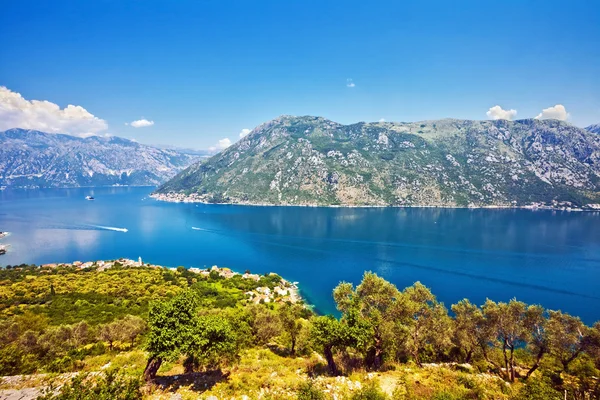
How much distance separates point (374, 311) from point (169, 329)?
21998mm

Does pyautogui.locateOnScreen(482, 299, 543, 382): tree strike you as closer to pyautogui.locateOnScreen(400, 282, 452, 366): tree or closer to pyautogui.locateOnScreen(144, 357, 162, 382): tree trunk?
pyautogui.locateOnScreen(400, 282, 452, 366): tree

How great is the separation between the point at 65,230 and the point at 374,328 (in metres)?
236

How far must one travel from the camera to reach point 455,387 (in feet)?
82.6

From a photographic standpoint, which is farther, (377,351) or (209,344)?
(377,351)

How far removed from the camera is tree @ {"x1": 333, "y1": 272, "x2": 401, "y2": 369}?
32.0 metres

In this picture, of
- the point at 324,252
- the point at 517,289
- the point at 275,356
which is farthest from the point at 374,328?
the point at 324,252

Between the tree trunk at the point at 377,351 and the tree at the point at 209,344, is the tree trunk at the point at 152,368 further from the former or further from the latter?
the tree trunk at the point at 377,351

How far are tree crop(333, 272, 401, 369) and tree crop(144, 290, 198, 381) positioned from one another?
16.8 m

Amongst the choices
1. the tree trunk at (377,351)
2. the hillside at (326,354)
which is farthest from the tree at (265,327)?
the tree trunk at (377,351)

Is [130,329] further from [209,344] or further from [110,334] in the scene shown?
[209,344]

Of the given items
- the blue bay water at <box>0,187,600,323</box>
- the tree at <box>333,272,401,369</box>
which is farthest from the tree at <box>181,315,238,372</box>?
the blue bay water at <box>0,187,600,323</box>

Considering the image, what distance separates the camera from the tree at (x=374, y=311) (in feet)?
105

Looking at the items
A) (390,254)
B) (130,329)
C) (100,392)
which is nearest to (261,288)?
(130,329)

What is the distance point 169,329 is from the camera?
24844mm
